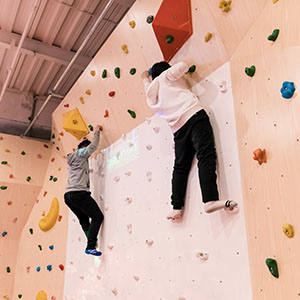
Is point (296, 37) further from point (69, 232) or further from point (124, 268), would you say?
point (69, 232)

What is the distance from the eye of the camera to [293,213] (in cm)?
155

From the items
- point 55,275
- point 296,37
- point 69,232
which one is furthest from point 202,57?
point 55,275

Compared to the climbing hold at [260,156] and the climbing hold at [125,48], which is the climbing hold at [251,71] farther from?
the climbing hold at [125,48]

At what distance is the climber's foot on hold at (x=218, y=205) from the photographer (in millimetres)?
1817

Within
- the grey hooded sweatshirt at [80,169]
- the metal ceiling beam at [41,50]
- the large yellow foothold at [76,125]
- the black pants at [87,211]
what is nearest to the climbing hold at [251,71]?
the grey hooded sweatshirt at [80,169]

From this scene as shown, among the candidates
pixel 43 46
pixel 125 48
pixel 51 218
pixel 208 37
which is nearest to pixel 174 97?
pixel 208 37

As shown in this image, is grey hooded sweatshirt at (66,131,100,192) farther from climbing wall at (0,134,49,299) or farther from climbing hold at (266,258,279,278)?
climbing hold at (266,258,279,278)

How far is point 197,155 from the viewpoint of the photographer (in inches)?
81.0

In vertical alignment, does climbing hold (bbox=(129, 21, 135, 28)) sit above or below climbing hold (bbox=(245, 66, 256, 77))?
above

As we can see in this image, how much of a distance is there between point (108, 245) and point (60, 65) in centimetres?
310

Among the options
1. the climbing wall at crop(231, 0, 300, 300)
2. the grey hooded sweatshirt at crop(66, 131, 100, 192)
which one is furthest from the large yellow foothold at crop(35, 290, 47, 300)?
the climbing wall at crop(231, 0, 300, 300)

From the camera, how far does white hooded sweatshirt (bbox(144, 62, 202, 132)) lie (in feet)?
7.22

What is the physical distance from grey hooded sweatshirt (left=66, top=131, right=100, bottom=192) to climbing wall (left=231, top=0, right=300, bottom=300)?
1.68m

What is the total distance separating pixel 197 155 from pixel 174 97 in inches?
17.8
